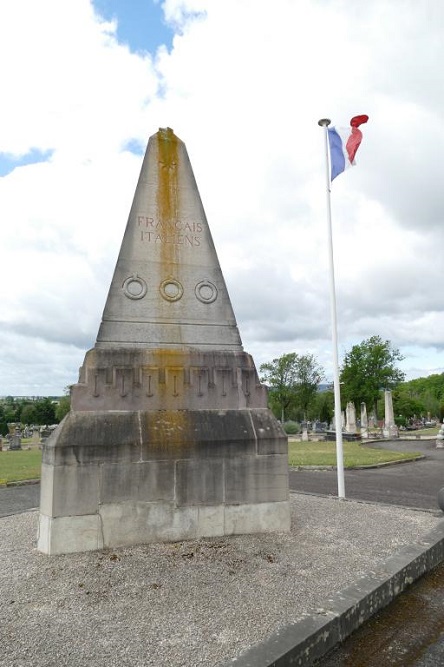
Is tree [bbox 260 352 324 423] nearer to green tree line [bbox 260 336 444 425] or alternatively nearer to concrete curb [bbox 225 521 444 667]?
green tree line [bbox 260 336 444 425]

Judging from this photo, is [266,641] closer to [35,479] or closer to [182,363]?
[182,363]

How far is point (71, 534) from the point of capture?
5484 millimetres

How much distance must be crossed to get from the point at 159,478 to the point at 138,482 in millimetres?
266

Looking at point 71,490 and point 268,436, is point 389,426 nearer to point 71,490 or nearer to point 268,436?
point 268,436

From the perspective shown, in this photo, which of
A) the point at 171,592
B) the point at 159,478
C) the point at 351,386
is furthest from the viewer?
the point at 351,386

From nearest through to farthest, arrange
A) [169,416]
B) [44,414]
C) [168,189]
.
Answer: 1. [169,416]
2. [168,189]
3. [44,414]

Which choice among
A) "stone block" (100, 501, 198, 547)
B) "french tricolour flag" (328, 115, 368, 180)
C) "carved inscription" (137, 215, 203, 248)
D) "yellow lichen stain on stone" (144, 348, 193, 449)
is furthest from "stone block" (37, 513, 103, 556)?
"french tricolour flag" (328, 115, 368, 180)

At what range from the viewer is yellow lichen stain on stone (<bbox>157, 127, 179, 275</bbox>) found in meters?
6.94

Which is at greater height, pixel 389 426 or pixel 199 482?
pixel 199 482

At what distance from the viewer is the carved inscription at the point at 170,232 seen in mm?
6910

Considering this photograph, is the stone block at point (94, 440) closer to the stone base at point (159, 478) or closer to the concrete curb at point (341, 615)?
the stone base at point (159, 478)

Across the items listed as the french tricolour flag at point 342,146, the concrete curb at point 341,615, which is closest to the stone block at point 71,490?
the concrete curb at point 341,615

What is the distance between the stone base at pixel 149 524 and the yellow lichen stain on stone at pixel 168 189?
3346 mm

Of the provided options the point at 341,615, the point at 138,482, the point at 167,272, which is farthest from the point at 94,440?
the point at 341,615
